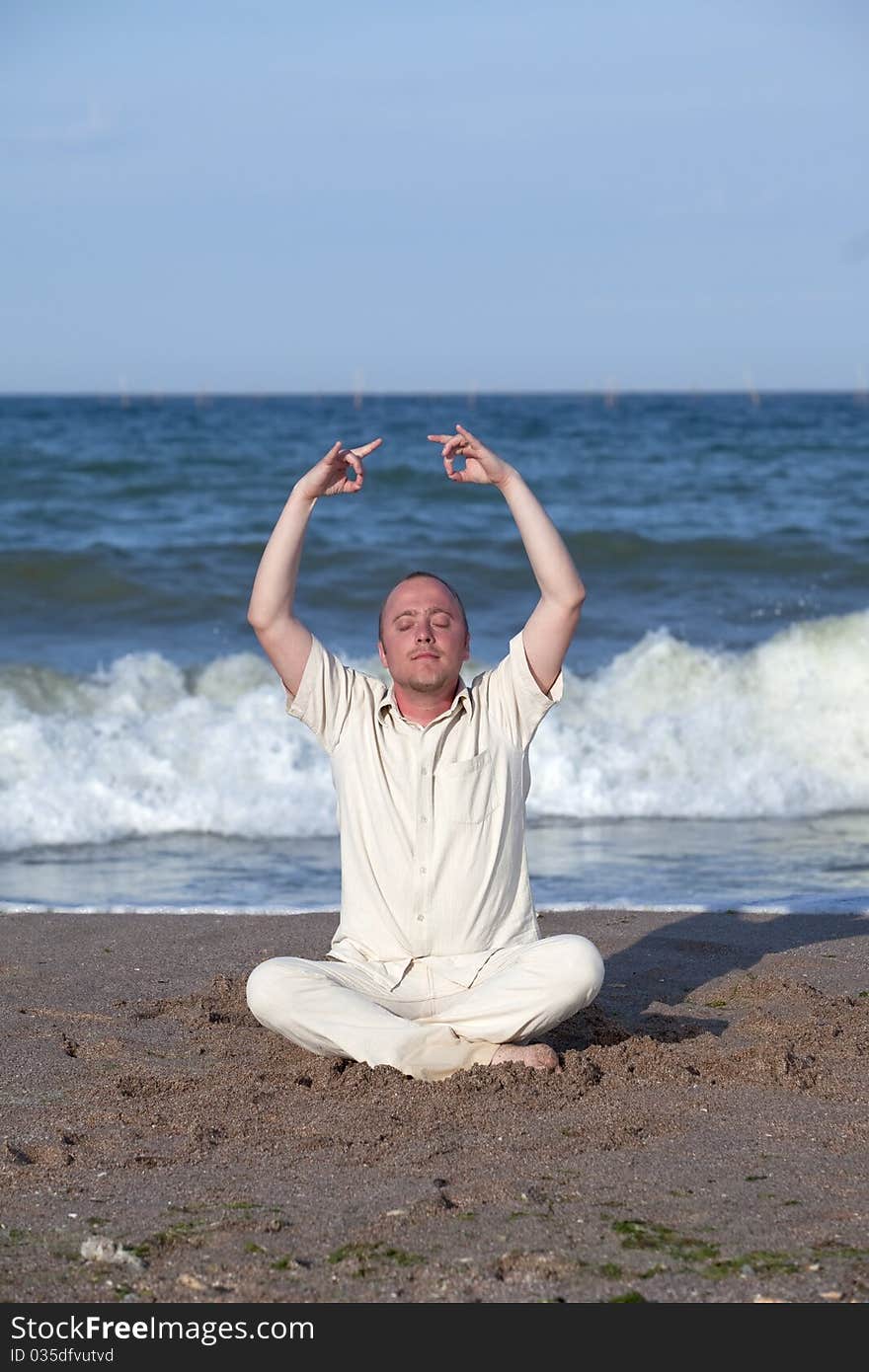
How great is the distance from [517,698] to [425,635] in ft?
1.22

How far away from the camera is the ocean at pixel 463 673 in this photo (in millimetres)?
8562

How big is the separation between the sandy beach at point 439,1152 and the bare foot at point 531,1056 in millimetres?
49

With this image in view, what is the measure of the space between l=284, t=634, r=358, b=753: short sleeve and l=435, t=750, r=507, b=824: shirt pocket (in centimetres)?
36

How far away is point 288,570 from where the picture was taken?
461 cm

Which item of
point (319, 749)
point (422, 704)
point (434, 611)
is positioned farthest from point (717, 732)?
point (434, 611)

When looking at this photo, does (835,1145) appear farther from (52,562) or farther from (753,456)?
(753,456)

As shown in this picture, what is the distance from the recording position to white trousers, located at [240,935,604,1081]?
454 cm

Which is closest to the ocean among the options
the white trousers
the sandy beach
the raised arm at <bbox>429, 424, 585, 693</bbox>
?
the sandy beach

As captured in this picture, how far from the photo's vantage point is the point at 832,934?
6824mm

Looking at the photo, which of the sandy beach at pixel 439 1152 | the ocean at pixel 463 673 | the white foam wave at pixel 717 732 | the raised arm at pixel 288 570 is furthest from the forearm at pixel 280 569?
the white foam wave at pixel 717 732

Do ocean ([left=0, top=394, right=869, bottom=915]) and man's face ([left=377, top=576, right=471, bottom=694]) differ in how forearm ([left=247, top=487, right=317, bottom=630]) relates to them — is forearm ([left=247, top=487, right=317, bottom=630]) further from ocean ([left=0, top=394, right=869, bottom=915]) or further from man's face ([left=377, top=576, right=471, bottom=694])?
ocean ([left=0, top=394, right=869, bottom=915])

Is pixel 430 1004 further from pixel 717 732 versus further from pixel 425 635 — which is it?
pixel 717 732
